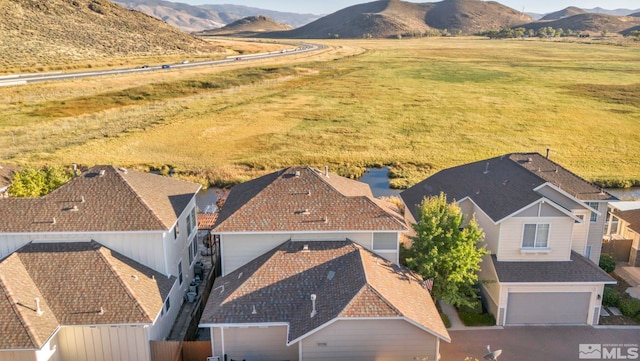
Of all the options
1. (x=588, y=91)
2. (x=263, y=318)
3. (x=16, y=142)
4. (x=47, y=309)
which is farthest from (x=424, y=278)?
(x=588, y=91)

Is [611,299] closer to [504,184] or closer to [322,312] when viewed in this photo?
[504,184]

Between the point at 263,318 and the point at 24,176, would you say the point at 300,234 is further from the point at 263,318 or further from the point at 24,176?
the point at 24,176

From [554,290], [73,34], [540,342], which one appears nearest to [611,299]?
[554,290]

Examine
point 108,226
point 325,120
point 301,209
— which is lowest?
point 325,120

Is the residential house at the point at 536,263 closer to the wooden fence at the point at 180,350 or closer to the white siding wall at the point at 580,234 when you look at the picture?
the white siding wall at the point at 580,234

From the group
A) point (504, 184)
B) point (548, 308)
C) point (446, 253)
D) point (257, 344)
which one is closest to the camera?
point (257, 344)

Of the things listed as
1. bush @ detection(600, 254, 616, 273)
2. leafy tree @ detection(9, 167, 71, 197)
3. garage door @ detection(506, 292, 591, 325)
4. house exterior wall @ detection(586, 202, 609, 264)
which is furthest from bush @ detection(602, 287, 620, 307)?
leafy tree @ detection(9, 167, 71, 197)
